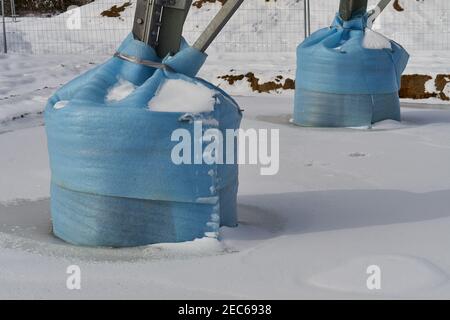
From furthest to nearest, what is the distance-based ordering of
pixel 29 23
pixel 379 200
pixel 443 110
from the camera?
pixel 29 23
pixel 443 110
pixel 379 200

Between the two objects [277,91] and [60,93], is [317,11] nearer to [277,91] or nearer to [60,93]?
[277,91]

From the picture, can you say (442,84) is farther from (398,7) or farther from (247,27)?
(247,27)

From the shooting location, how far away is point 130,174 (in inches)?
108

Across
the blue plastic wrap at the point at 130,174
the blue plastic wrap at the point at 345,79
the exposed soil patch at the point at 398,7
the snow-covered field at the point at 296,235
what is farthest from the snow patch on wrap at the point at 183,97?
the exposed soil patch at the point at 398,7

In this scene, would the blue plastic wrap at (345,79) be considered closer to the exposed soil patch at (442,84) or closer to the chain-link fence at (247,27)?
the exposed soil patch at (442,84)

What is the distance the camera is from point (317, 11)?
1101 centimetres

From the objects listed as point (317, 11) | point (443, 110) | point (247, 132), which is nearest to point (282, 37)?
point (317, 11)

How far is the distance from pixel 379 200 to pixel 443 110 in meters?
3.20

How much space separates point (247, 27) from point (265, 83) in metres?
3.31

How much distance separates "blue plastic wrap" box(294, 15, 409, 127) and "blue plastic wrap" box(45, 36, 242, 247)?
2.73m

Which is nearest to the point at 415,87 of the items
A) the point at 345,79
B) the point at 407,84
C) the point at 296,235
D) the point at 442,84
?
the point at 407,84

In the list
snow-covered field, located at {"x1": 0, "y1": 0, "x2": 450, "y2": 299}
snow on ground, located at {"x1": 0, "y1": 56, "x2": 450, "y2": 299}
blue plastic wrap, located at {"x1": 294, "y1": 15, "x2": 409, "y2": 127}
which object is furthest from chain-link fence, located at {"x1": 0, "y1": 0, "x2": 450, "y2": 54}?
snow on ground, located at {"x1": 0, "y1": 56, "x2": 450, "y2": 299}

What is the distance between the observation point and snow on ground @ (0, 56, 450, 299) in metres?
2.46

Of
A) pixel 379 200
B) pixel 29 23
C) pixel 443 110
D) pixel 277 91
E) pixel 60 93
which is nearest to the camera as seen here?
pixel 60 93
